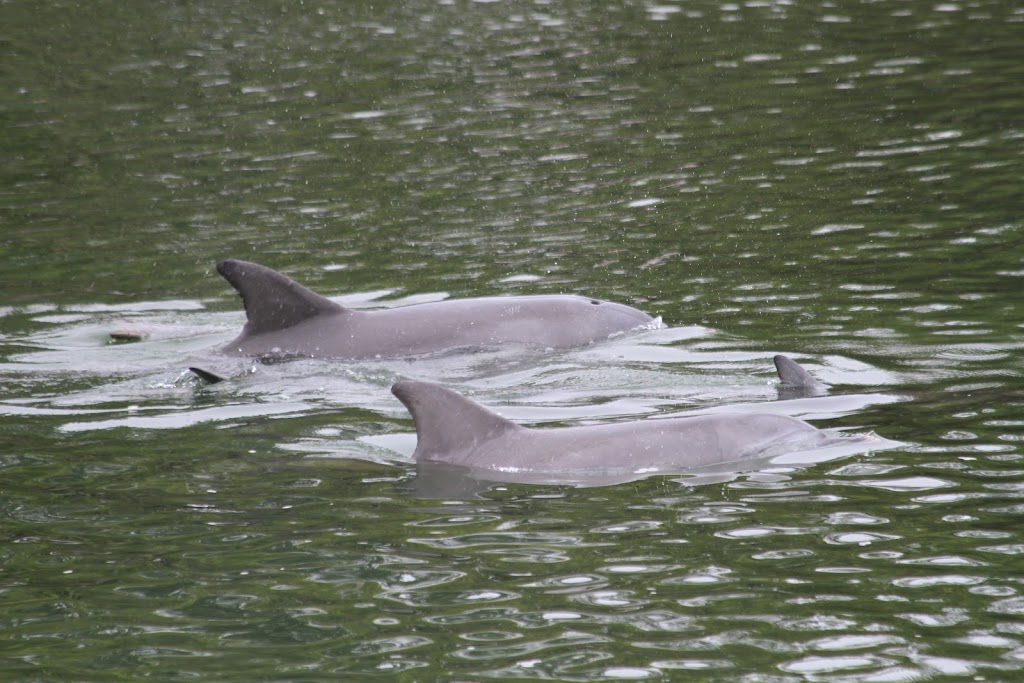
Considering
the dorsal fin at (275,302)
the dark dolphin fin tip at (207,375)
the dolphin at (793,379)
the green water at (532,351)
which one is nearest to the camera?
the green water at (532,351)

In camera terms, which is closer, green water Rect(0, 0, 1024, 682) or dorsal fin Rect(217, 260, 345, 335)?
green water Rect(0, 0, 1024, 682)

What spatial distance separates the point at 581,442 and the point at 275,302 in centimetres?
435


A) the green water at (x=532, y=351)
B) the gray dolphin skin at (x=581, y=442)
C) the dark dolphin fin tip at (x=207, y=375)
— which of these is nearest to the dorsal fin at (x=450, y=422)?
the gray dolphin skin at (x=581, y=442)

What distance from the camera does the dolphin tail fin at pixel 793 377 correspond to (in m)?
11.6

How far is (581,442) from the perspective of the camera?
9.91m

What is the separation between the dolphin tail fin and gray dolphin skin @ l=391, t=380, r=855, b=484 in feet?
4.52

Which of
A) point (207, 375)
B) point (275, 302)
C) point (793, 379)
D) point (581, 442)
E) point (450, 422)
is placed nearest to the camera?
point (581, 442)

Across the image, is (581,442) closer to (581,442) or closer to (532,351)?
(581,442)

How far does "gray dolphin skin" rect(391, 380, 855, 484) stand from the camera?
31.9 ft

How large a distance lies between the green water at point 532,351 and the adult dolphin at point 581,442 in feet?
0.96

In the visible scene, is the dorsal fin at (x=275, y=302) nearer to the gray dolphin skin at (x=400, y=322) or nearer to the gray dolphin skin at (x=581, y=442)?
the gray dolphin skin at (x=400, y=322)

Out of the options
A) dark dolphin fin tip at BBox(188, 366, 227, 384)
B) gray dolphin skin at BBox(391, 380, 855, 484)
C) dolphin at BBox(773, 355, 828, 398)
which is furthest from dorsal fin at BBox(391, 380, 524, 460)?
dark dolphin fin tip at BBox(188, 366, 227, 384)

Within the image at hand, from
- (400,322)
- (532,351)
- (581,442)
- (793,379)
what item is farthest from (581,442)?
(400,322)

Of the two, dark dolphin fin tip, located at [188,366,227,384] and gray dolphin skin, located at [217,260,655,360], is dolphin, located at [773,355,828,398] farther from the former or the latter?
dark dolphin fin tip, located at [188,366,227,384]
